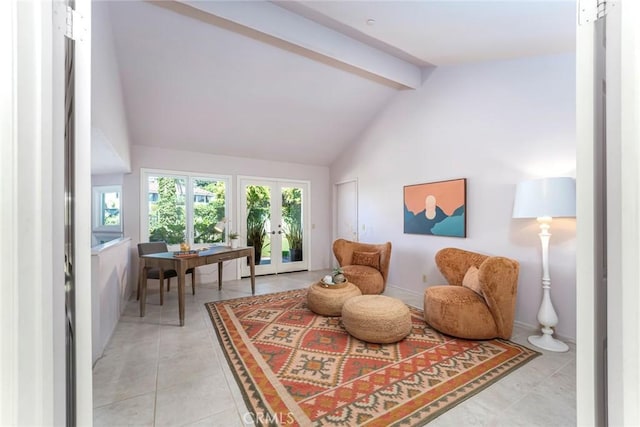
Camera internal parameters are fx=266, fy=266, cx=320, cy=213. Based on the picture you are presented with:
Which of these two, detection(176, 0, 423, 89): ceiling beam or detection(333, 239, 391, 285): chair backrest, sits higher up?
detection(176, 0, 423, 89): ceiling beam

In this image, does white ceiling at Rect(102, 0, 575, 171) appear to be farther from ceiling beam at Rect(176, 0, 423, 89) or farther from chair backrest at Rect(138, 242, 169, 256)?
chair backrest at Rect(138, 242, 169, 256)

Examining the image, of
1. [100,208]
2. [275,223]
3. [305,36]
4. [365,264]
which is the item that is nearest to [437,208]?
[365,264]

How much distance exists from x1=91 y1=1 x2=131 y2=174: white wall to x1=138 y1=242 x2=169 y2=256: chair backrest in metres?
1.20

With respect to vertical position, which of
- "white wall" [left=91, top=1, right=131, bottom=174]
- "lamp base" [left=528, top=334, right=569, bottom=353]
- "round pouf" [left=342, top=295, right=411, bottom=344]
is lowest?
"lamp base" [left=528, top=334, right=569, bottom=353]

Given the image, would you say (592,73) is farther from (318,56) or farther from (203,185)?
(203,185)

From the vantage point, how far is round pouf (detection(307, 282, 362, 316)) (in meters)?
2.97

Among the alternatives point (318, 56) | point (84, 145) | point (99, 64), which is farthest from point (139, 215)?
point (84, 145)

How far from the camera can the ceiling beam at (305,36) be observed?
7.94 ft

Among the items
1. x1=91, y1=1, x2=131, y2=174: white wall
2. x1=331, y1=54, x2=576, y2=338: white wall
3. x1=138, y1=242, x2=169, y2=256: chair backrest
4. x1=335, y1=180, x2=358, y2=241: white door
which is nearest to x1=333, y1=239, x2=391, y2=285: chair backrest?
x1=331, y1=54, x2=576, y2=338: white wall

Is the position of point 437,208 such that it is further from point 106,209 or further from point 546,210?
point 106,209

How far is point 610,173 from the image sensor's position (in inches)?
27.6

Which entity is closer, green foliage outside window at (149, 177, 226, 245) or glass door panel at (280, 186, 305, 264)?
green foliage outside window at (149, 177, 226, 245)

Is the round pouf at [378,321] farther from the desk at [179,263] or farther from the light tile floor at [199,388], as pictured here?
the desk at [179,263]

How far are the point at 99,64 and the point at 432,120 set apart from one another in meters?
3.72
